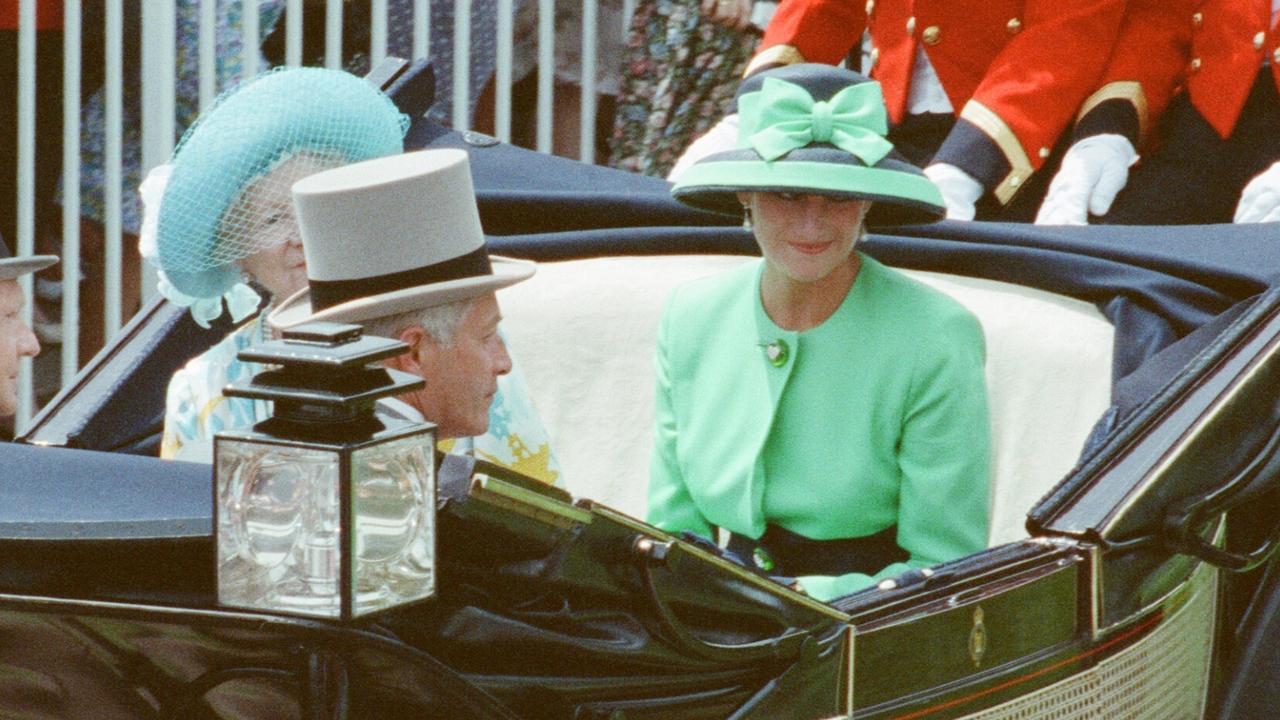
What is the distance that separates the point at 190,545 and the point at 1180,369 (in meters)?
1.33

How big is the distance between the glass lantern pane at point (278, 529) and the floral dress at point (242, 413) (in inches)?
35.6

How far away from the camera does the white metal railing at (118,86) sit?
3.84 metres

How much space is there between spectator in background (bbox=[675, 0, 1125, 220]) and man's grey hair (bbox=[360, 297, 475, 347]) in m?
1.28

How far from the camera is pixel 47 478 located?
145 cm

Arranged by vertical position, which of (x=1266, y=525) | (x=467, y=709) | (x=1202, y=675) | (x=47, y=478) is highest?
(x=47, y=478)

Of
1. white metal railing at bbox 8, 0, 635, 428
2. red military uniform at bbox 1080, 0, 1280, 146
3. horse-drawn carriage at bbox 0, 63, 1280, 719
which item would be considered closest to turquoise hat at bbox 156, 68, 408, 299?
horse-drawn carriage at bbox 0, 63, 1280, 719

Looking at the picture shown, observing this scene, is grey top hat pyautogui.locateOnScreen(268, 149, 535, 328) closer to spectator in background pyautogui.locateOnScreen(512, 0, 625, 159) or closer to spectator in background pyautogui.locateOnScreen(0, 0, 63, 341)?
spectator in background pyautogui.locateOnScreen(0, 0, 63, 341)

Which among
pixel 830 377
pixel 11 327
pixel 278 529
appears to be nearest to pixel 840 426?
pixel 830 377

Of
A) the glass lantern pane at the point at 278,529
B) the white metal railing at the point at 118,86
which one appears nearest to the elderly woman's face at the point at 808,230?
the glass lantern pane at the point at 278,529

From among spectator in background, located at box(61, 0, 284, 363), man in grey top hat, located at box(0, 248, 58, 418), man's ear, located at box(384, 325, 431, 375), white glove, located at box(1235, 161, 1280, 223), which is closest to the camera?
man's ear, located at box(384, 325, 431, 375)

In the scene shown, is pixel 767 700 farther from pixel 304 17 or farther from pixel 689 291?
pixel 304 17

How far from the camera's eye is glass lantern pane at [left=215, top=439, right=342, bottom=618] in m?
1.28

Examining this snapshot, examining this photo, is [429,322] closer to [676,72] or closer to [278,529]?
[278,529]

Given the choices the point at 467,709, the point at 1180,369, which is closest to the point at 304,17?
the point at 1180,369
